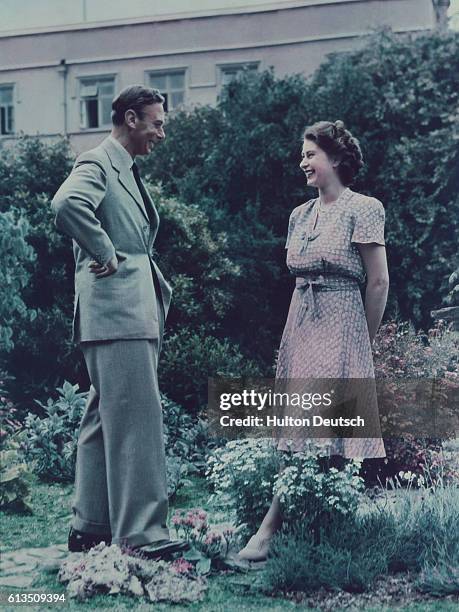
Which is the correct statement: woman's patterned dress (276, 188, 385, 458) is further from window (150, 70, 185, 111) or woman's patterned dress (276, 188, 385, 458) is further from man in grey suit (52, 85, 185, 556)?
window (150, 70, 185, 111)

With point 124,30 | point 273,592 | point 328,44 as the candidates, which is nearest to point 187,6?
point 124,30

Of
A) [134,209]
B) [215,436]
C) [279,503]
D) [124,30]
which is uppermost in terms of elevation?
[124,30]

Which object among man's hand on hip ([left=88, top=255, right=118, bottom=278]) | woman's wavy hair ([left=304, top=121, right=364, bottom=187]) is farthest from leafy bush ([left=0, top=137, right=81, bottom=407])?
woman's wavy hair ([left=304, top=121, right=364, bottom=187])

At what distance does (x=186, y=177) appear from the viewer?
536cm

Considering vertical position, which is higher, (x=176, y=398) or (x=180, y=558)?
(x=176, y=398)

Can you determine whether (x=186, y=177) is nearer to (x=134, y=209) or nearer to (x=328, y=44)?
(x=328, y=44)

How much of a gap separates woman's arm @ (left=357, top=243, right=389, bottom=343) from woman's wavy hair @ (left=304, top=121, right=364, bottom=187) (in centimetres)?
34

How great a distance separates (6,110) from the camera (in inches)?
174

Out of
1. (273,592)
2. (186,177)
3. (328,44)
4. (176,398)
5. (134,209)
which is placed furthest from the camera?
(186,177)

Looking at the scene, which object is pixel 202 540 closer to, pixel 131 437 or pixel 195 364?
pixel 131 437

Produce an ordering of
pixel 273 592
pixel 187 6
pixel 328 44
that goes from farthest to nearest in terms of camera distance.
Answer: pixel 328 44, pixel 187 6, pixel 273 592

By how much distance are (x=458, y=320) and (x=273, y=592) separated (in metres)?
1.83

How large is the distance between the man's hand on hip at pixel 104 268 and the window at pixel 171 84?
1568 mm

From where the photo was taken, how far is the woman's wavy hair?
3660mm
